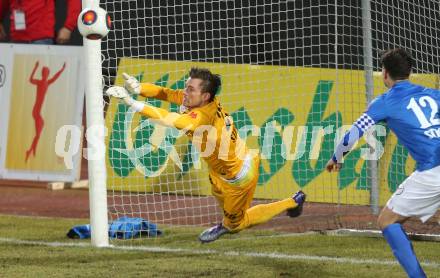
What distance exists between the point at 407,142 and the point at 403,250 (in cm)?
78

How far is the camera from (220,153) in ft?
31.2

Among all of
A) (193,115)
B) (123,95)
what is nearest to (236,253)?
(193,115)

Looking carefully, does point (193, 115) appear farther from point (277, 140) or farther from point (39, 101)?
point (39, 101)

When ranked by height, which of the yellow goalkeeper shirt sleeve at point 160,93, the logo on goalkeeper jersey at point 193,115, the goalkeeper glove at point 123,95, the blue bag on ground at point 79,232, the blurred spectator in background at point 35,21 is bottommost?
the blue bag on ground at point 79,232

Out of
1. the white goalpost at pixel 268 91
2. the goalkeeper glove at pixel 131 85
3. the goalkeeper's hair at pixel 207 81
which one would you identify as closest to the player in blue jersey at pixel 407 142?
the goalkeeper's hair at pixel 207 81

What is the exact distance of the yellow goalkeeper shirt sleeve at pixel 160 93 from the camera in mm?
9688

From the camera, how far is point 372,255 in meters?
9.30

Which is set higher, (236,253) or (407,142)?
(407,142)

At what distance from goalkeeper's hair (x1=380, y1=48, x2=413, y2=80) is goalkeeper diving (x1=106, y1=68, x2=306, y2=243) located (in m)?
1.95

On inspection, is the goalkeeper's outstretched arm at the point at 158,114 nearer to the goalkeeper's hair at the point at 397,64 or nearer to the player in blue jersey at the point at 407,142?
the player in blue jersey at the point at 407,142

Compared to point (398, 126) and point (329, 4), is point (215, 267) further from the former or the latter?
point (329, 4)

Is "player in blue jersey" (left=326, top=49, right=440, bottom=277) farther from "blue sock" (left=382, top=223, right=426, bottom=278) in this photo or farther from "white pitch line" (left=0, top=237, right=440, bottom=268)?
"white pitch line" (left=0, top=237, right=440, bottom=268)

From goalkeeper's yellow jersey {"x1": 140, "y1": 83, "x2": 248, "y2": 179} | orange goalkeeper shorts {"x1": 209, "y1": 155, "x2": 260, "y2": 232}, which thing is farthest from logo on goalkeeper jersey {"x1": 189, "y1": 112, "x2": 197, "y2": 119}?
orange goalkeeper shorts {"x1": 209, "y1": 155, "x2": 260, "y2": 232}

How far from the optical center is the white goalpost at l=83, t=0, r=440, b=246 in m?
11.9
